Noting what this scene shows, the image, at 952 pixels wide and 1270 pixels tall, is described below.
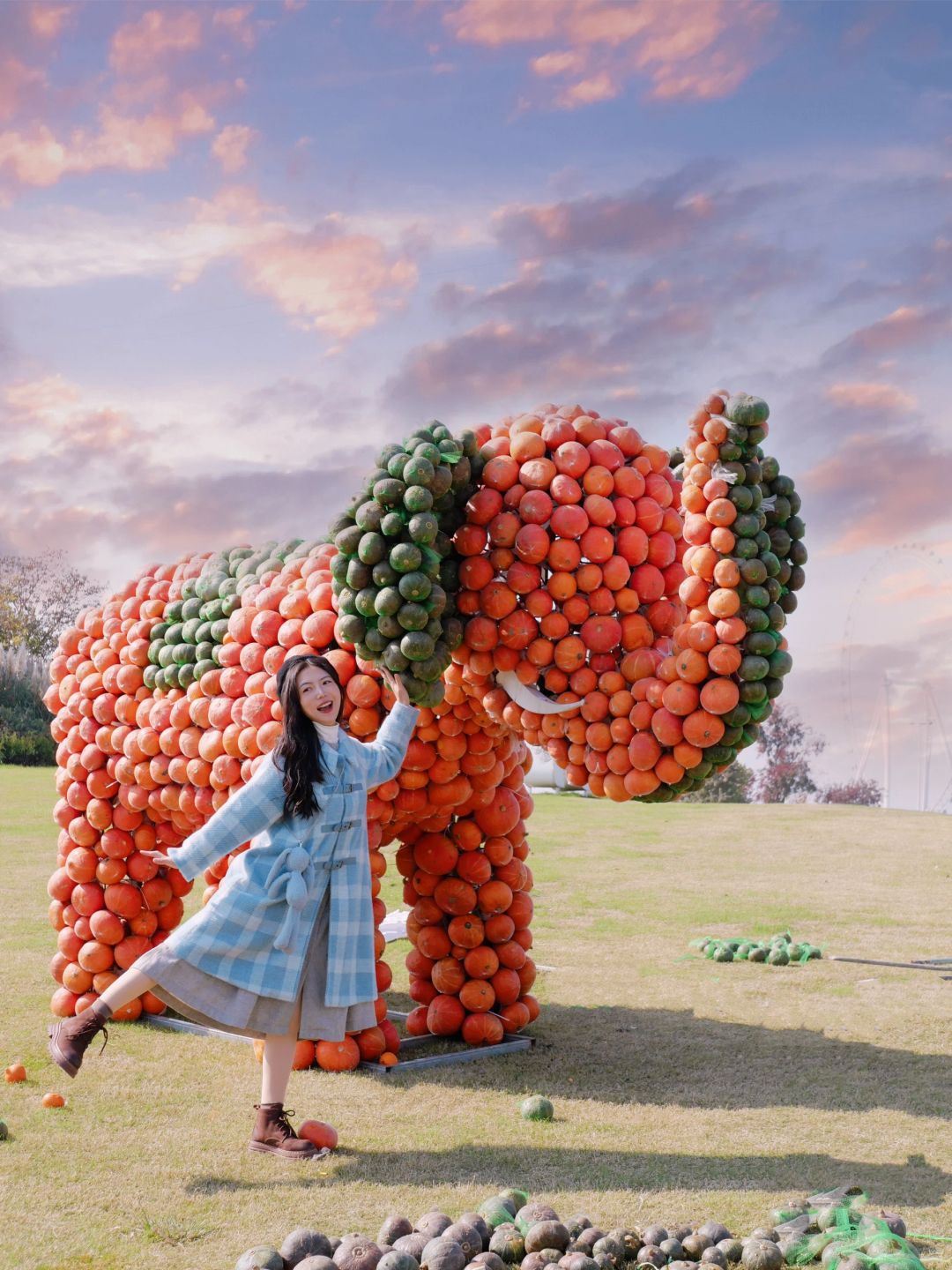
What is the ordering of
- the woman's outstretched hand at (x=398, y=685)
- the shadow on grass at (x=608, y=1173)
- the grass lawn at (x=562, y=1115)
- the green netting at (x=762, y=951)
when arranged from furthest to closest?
1. the green netting at (x=762, y=951)
2. the woman's outstretched hand at (x=398, y=685)
3. the shadow on grass at (x=608, y=1173)
4. the grass lawn at (x=562, y=1115)

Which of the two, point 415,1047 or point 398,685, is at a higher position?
point 398,685

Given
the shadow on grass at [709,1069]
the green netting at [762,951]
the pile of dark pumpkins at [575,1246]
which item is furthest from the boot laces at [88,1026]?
the green netting at [762,951]

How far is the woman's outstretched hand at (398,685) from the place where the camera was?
5.17 m

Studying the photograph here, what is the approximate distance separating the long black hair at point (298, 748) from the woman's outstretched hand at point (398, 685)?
343 millimetres

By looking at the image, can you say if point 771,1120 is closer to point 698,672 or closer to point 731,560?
point 698,672

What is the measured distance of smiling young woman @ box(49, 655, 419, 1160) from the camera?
4734 millimetres

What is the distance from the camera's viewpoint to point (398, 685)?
5191mm

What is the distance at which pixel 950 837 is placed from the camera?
15477mm

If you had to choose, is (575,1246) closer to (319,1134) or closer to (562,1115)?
(319,1134)

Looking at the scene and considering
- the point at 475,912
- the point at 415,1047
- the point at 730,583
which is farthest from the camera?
the point at 475,912

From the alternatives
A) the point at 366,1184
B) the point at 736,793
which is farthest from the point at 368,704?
the point at 736,793

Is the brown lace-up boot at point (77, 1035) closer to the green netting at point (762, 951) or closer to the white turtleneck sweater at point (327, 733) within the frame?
the white turtleneck sweater at point (327, 733)

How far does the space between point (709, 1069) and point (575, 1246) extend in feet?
7.86

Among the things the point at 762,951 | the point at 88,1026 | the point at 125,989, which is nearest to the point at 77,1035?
the point at 88,1026
